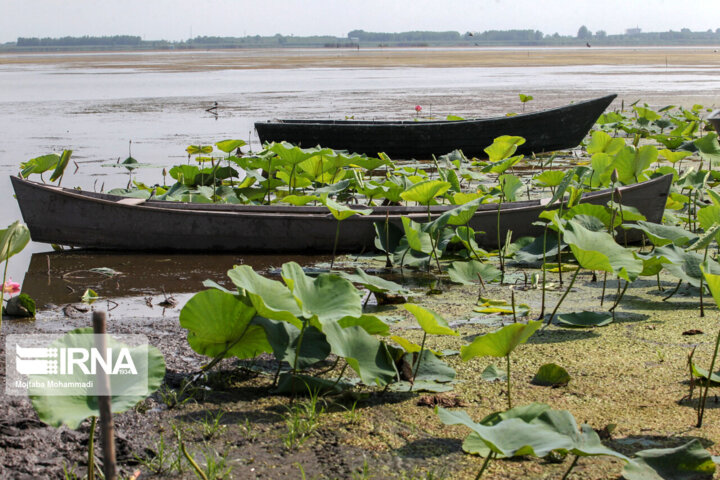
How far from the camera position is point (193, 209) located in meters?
5.45

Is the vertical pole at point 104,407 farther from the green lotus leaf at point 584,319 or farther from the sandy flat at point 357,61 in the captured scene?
the sandy flat at point 357,61

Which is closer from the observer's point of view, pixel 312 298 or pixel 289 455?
pixel 289 455

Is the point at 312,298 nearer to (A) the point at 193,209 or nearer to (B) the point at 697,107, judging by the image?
(A) the point at 193,209

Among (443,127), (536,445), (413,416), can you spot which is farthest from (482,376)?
(443,127)

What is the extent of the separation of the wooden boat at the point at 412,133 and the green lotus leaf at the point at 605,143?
393 cm

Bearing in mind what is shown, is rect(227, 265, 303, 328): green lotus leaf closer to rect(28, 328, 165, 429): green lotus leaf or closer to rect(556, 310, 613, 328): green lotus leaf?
rect(28, 328, 165, 429): green lotus leaf

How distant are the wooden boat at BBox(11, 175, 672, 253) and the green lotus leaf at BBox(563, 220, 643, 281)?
6.32ft

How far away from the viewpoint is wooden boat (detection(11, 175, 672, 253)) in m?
5.19

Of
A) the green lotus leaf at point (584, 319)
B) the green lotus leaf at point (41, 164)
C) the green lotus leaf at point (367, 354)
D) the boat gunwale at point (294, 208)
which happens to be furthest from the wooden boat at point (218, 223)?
the green lotus leaf at point (367, 354)

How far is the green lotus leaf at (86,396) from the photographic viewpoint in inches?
71.1

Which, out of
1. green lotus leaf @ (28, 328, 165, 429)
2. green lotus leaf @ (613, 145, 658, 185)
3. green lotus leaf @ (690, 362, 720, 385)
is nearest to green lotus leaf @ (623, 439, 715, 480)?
green lotus leaf @ (690, 362, 720, 385)

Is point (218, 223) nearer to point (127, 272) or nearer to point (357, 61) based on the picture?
point (127, 272)

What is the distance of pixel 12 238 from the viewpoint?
2.62 m

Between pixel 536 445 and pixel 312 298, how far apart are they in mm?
962
